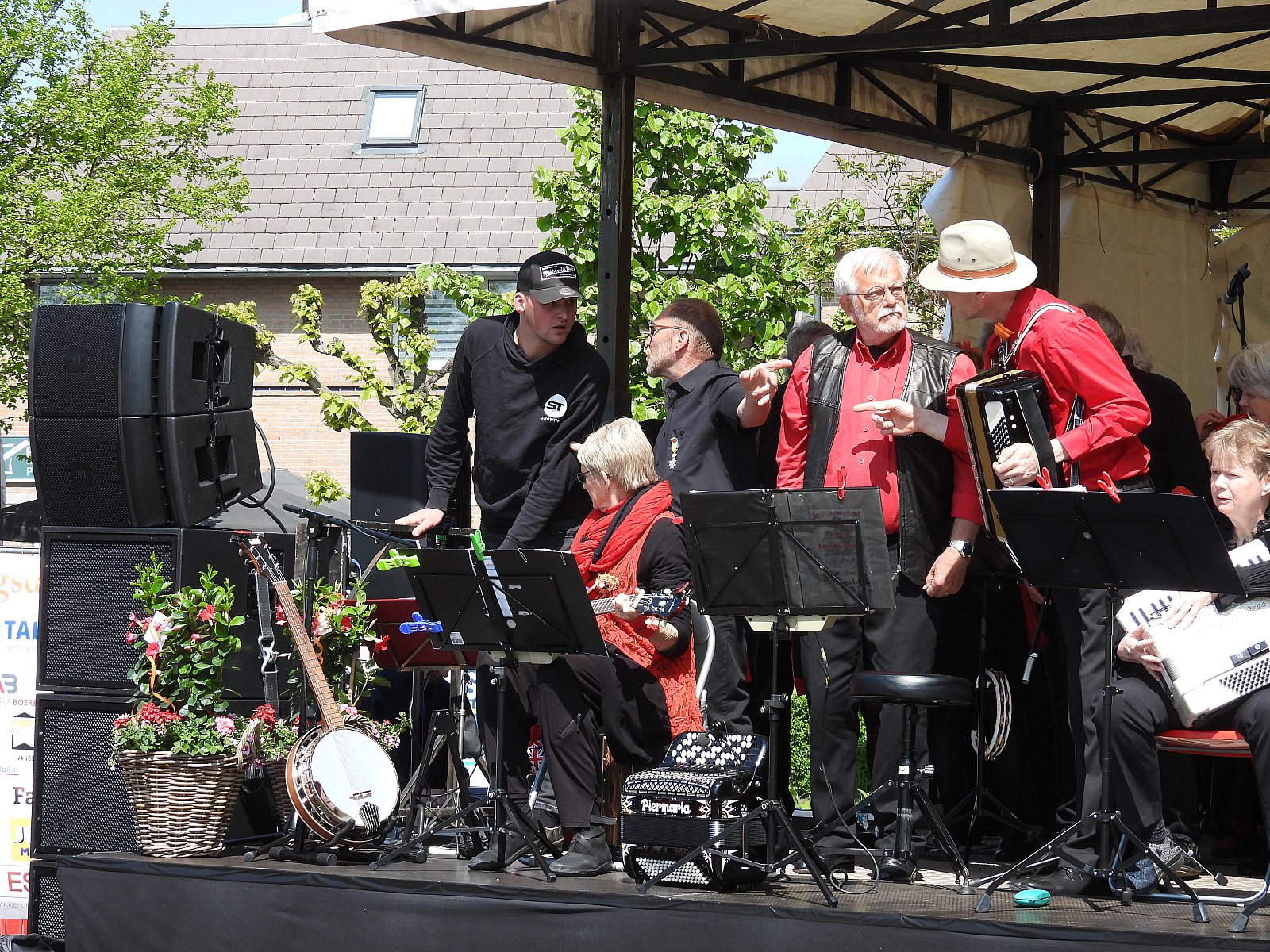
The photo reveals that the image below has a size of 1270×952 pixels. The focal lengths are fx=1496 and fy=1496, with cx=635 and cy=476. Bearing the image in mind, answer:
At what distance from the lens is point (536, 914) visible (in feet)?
15.1

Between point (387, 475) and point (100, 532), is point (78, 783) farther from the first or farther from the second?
point (387, 475)

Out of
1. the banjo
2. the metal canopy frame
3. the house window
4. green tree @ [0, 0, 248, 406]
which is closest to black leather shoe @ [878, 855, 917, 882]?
the banjo

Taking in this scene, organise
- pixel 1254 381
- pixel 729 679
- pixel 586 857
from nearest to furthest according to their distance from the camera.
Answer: pixel 586 857, pixel 1254 381, pixel 729 679

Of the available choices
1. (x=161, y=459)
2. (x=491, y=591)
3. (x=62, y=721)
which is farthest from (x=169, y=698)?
(x=491, y=591)

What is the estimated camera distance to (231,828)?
5477 millimetres

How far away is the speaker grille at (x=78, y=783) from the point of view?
543cm

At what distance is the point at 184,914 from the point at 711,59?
4509 millimetres

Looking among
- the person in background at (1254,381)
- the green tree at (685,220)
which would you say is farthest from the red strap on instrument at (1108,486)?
the green tree at (685,220)

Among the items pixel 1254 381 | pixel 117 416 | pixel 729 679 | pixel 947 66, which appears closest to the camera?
pixel 117 416

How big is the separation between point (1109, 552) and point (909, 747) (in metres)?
1.04

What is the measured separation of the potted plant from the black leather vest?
223 centimetres

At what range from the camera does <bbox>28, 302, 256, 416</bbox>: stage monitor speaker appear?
5.50m

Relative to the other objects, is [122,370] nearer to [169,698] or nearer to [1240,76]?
[169,698]

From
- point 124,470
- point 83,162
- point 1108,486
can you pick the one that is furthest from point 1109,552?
point 83,162
